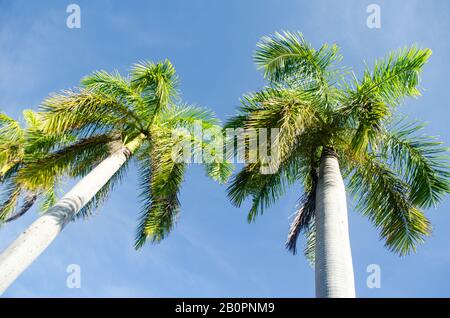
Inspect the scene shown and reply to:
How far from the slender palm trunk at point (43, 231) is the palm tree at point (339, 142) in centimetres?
348

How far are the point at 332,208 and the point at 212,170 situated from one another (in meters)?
6.52

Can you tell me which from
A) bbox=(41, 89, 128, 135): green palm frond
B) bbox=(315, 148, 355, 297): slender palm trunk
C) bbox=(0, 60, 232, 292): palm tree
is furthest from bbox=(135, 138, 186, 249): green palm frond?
bbox=(315, 148, 355, 297): slender palm trunk

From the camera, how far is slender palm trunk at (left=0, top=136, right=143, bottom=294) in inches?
319

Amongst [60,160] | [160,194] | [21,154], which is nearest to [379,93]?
[160,194]

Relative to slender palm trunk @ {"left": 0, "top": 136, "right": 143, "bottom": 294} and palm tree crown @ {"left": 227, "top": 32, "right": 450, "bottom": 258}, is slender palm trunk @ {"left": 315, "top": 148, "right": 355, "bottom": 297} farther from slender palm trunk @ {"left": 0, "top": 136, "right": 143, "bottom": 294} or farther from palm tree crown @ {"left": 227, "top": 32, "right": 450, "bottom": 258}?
slender palm trunk @ {"left": 0, "top": 136, "right": 143, "bottom": 294}

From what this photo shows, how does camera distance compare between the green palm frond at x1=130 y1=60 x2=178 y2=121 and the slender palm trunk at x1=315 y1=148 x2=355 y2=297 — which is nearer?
the slender palm trunk at x1=315 y1=148 x2=355 y2=297

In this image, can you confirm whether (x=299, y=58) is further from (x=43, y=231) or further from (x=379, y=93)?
(x=43, y=231)

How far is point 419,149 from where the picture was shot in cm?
1009

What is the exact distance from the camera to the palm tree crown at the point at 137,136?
12.6 m

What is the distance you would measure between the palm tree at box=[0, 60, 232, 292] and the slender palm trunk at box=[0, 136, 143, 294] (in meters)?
0.62

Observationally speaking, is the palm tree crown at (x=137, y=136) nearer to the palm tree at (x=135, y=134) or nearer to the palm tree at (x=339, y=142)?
the palm tree at (x=135, y=134)

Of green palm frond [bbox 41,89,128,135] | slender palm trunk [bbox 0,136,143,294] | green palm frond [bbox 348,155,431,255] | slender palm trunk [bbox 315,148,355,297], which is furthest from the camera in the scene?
green palm frond [bbox 41,89,128,135]
